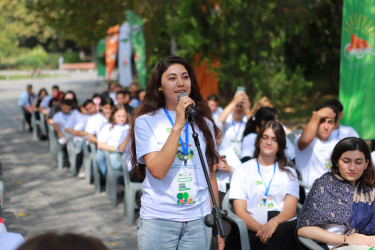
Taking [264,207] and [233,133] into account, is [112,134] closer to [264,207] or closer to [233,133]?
[233,133]

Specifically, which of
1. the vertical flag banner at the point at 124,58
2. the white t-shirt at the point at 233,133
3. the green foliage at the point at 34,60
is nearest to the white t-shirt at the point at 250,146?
the white t-shirt at the point at 233,133

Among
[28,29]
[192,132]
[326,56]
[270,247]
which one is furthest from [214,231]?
[28,29]

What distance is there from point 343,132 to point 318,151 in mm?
657

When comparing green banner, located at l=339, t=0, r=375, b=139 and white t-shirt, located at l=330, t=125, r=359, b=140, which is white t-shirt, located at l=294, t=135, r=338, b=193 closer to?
white t-shirt, located at l=330, t=125, r=359, b=140

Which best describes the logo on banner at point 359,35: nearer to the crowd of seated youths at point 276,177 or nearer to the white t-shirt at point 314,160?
the crowd of seated youths at point 276,177

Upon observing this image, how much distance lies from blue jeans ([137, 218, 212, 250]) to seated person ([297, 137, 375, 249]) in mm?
1187

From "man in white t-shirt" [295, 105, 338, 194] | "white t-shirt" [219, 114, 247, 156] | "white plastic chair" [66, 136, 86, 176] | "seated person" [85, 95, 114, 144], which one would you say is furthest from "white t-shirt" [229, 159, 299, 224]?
"white plastic chair" [66, 136, 86, 176]

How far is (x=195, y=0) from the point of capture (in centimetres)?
1243

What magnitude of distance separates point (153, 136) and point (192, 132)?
0.22m

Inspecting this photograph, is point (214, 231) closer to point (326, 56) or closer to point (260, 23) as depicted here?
point (260, 23)

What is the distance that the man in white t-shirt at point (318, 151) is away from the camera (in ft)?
18.8

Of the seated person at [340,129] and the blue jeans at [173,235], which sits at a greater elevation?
the seated person at [340,129]

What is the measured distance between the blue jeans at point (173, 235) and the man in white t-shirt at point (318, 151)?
287cm

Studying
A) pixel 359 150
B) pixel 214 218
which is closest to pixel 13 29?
pixel 359 150
